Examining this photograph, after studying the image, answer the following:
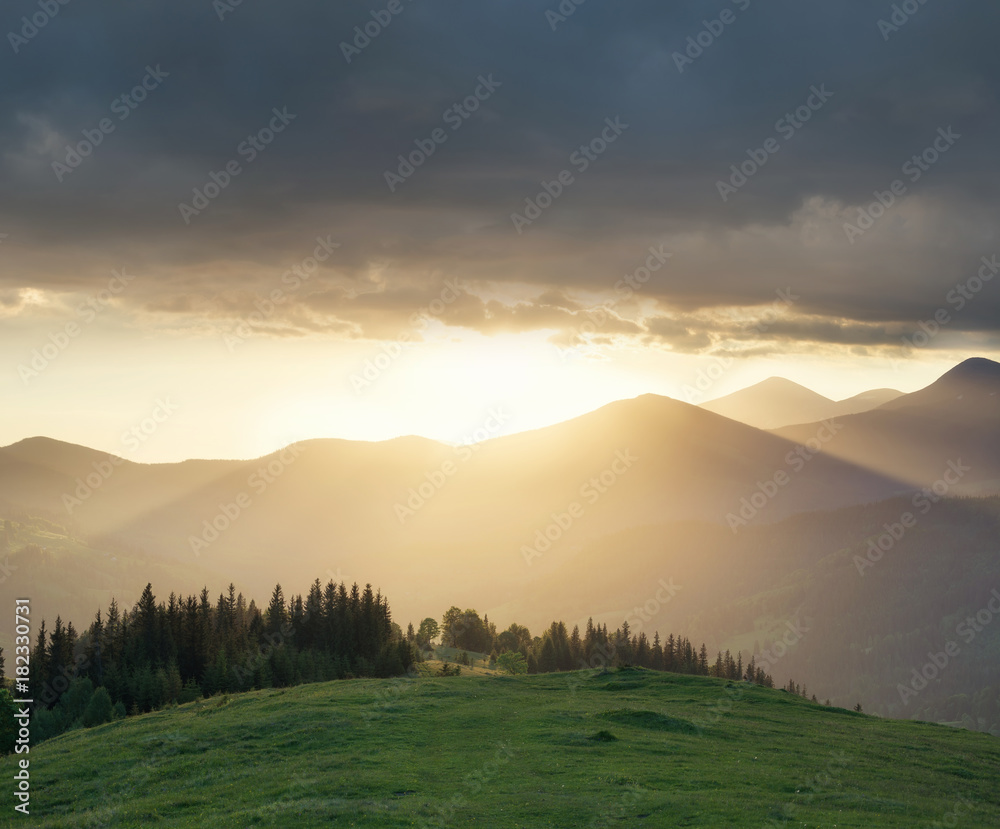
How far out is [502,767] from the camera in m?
41.7

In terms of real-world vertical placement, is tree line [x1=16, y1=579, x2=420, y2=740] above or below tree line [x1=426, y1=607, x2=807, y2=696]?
above

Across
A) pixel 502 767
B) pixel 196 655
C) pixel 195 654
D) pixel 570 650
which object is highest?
pixel 502 767

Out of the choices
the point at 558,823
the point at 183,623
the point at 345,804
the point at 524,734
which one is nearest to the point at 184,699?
the point at 183,623

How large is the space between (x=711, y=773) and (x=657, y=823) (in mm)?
11192

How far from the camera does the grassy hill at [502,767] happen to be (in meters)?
32.8

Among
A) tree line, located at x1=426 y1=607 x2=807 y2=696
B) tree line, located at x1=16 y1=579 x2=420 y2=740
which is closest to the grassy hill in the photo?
tree line, located at x1=16 y1=579 x2=420 y2=740

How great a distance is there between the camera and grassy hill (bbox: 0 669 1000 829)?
107ft

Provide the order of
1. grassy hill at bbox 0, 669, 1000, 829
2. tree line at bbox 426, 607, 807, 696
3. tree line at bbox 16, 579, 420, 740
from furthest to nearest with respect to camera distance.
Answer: tree line at bbox 426, 607, 807, 696 → tree line at bbox 16, 579, 420, 740 → grassy hill at bbox 0, 669, 1000, 829


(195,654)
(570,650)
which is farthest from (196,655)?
(570,650)

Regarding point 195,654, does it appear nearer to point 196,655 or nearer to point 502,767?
point 196,655

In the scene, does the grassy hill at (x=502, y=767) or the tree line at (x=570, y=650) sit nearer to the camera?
the grassy hill at (x=502, y=767)

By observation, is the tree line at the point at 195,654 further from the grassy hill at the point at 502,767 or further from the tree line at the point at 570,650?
the tree line at the point at 570,650

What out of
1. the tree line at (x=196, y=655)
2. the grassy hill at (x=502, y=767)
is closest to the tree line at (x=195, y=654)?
the tree line at (x=196, y=655)

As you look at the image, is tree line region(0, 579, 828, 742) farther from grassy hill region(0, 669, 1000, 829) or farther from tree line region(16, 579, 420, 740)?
grassy hill region(0, 669, 1000, 829)
